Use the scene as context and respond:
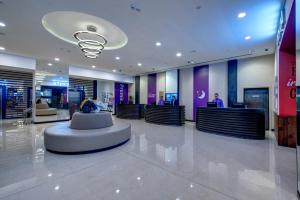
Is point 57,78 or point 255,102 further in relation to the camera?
point 57,78

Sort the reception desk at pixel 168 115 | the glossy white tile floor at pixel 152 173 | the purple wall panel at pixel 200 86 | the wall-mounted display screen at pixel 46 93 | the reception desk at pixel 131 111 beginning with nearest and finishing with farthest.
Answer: the glossy white tile floor at pixel 152 173, the reception desk at pixel 168 115, the wall-mounted display screen at pixel 46 93, the purple wall panel at pixel 200 86, the reception desk at pixel 131 111

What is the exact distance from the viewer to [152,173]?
9.32ft

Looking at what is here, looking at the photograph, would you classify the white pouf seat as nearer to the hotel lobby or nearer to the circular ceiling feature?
the hotel lobby

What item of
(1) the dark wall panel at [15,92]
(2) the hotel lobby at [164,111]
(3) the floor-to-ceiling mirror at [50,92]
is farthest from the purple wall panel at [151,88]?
(1) the dark wall panel at [15,92]

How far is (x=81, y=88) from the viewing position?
44.1ft

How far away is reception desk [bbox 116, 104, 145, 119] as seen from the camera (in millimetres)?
10883

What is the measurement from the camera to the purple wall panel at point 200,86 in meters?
9.27

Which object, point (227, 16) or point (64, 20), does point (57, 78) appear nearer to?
point (64, 20)

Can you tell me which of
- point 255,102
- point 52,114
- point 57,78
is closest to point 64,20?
point 57,78

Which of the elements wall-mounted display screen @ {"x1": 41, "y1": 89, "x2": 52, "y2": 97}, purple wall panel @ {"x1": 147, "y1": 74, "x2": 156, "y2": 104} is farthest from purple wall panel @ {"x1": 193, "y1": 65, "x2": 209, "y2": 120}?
wall-mounted display screen @ {"x1": 41, "y1": 89, "x2": 52, "y2": 97}

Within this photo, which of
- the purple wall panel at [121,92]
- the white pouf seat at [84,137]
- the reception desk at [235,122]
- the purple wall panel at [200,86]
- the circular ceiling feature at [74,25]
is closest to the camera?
the white pouf seat at [84,137]

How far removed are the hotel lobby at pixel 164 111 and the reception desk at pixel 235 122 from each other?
0.12 feet

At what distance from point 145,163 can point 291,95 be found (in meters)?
4.92

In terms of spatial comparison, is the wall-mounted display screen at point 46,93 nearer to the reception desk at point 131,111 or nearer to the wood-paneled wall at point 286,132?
the reception desk at point 131,111
